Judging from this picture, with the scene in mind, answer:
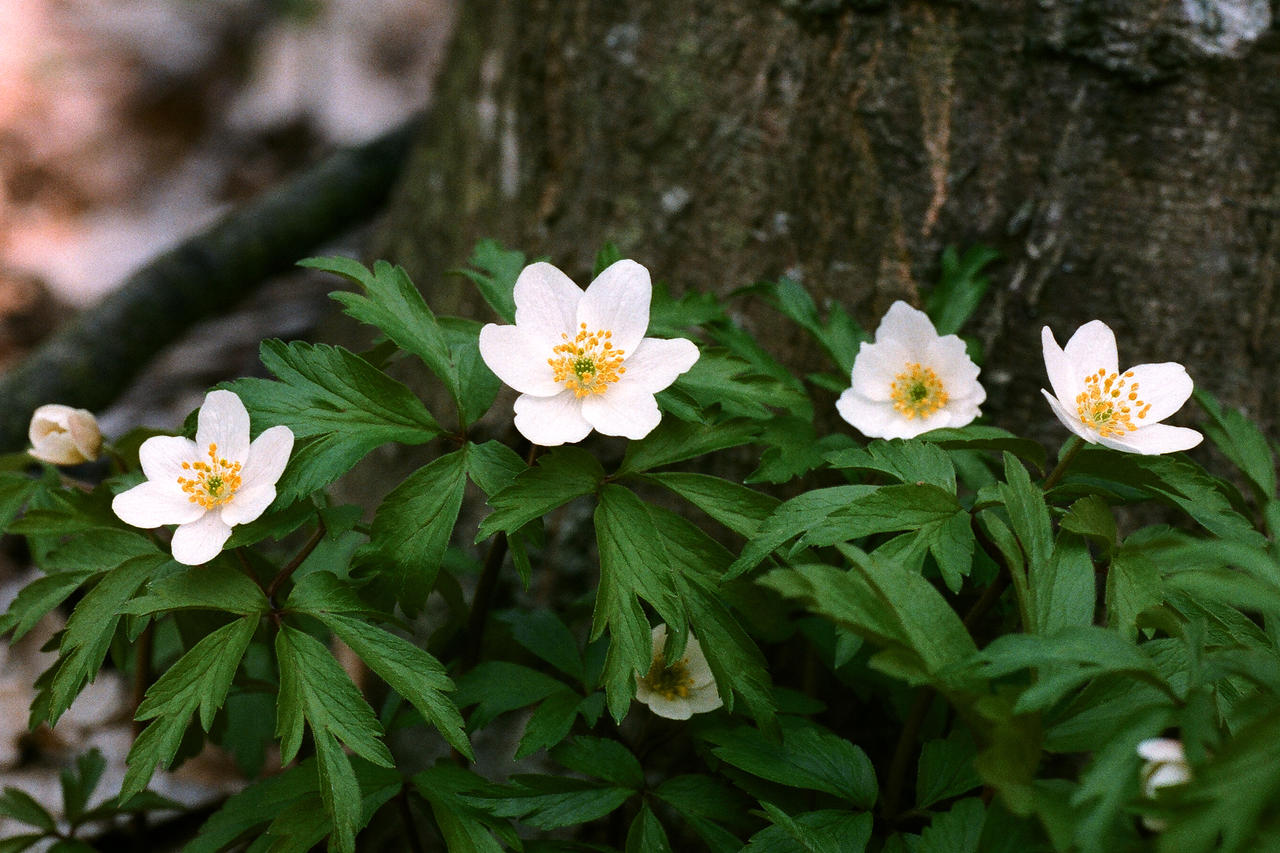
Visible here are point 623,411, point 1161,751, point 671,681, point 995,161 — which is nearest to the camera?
point 1161,751

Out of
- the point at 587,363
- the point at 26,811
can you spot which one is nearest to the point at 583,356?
the point at 587,363

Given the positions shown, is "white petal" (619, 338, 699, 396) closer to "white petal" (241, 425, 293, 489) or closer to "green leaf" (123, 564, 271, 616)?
"white petal" (241, 425, 293, 489)

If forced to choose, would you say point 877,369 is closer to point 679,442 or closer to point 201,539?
point 679,442

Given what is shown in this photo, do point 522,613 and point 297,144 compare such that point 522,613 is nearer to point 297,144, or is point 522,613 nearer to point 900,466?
point 900,466

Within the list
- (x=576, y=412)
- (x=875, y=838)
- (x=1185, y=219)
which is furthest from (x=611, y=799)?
(x=1185, y=219)

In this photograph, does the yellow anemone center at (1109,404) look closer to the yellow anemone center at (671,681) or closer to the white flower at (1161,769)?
the white flower at (1161,769)
